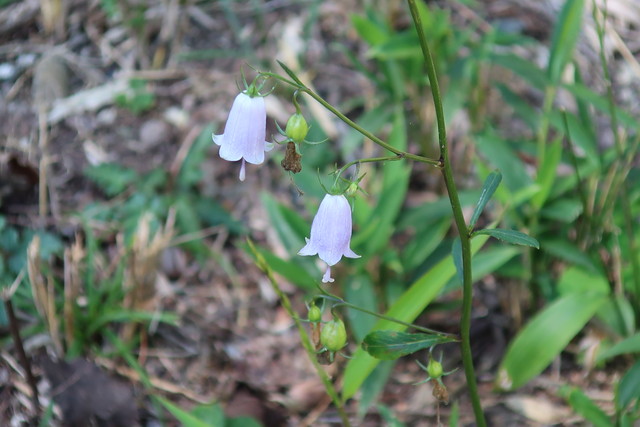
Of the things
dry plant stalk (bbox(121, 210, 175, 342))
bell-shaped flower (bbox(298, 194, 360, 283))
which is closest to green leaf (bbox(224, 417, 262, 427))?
dry plant stalk (bbox(121, 210, 175, 342))

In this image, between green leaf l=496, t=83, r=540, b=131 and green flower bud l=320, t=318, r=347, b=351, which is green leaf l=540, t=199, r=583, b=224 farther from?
green flower bud l=320, t=318, r=347, b=351

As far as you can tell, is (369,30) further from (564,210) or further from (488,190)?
(488,190)

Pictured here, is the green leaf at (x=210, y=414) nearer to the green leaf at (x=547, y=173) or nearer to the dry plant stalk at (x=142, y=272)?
the dry plant stalk at (x=142, y=272)

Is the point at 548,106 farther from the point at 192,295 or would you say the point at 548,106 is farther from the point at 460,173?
the point at 192,295

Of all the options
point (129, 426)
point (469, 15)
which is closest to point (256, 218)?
point (129, 426)

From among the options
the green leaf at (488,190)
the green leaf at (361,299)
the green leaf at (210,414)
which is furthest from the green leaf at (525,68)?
the green leaf at (210,414)

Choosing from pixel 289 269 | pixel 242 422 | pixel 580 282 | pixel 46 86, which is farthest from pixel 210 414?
pixel 46 86
